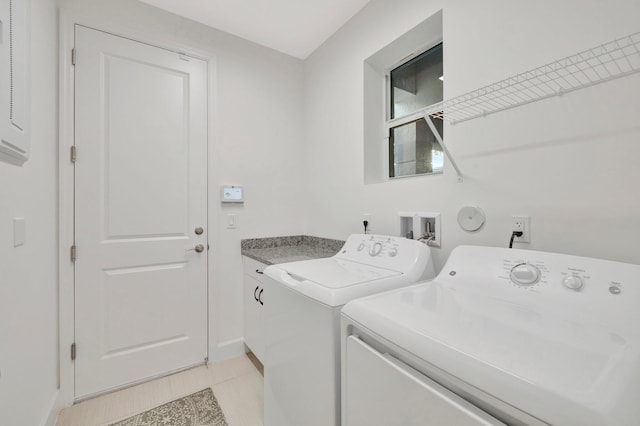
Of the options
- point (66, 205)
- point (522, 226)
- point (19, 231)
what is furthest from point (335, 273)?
point (66, 205)

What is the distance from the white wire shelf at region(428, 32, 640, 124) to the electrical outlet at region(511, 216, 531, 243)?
1.51 feet

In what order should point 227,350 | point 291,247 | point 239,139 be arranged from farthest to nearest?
point 291,247 → point 239,139 → point 227,350

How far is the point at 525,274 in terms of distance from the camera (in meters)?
0.94

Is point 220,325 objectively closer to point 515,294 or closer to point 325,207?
point 325,207

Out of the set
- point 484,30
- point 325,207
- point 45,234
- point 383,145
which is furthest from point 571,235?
point 45,234

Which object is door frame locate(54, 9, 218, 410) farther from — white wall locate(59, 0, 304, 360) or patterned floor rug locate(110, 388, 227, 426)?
patterned floor rug locate(110, 388, 227, 426)

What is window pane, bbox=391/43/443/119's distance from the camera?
1.72m

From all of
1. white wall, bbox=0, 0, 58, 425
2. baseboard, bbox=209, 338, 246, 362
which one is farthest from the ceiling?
baseboard, bbox=209, 338, 246, 362

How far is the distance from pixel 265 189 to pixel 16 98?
156 centimetres

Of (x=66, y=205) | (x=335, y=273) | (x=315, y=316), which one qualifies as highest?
(x=66, y=205)

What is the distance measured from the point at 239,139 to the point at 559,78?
201cm

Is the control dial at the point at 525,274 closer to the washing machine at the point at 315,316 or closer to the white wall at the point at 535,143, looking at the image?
the white wall at the point at 535,143

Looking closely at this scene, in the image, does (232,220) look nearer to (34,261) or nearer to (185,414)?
(34,261)

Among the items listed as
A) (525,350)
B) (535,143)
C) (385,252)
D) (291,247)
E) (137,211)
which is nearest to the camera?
(525,350)
